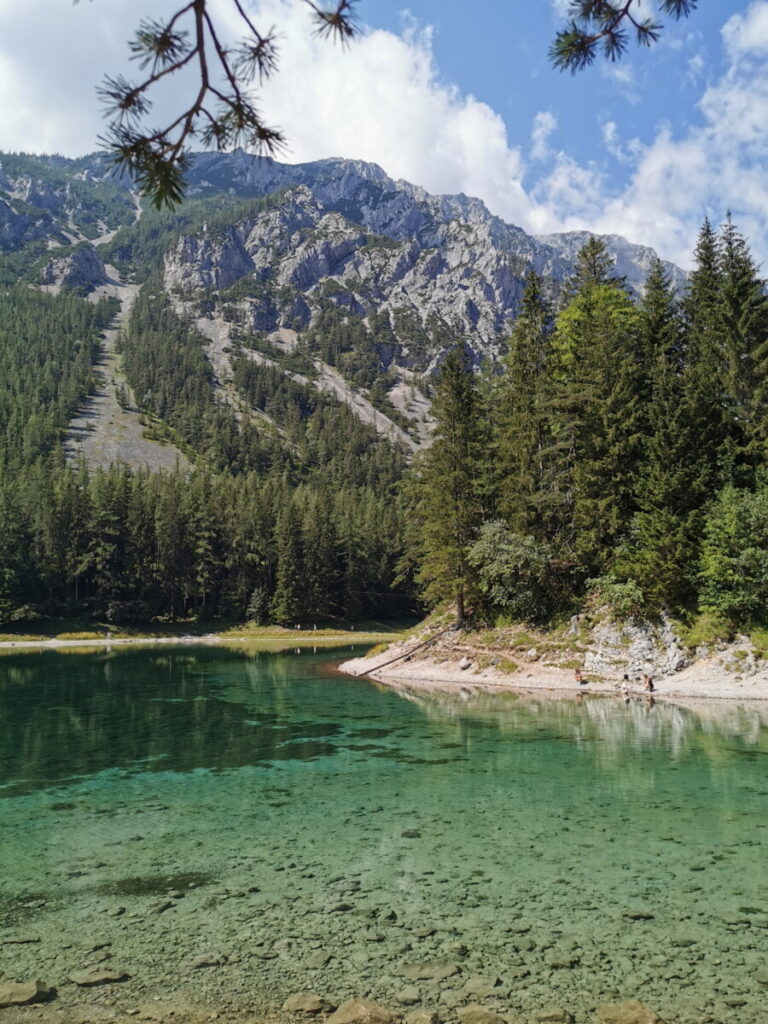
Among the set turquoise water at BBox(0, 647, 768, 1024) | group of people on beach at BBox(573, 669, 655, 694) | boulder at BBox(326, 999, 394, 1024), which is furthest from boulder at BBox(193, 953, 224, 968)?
group of people on beach at BBox(573, 669, 655, 694)

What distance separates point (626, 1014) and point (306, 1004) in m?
3.49

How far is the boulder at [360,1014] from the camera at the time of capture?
6715 mm

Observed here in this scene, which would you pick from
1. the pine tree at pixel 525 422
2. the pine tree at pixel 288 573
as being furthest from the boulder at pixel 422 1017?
the pine tree at pixel 288 573

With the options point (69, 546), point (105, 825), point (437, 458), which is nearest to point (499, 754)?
point (105, 825)

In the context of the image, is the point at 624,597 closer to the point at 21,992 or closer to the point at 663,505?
the point at 663,505

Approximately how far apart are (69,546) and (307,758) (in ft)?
280

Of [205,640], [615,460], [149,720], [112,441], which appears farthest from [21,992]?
[112,441]

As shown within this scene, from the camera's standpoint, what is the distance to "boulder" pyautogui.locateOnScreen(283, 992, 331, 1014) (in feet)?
23.2

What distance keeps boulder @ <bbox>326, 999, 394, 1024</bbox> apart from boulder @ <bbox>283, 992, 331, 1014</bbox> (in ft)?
0.86

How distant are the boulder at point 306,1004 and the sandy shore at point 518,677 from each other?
2922cm

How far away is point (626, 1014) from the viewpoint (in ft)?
22.5

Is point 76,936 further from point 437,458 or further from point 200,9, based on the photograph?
point 437,458

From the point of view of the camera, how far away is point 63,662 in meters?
58.0

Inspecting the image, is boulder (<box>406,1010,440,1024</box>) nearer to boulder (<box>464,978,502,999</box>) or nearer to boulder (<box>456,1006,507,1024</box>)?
boulder (<box>456,1006,507,1024</box>)
